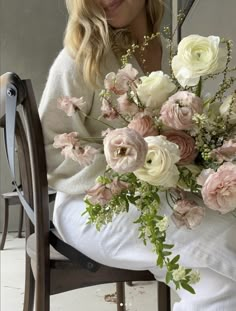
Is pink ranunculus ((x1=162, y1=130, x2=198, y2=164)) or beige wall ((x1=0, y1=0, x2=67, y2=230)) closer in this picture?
pink ranunculus ((x1=162, y1=130, x2=198, y2=164))

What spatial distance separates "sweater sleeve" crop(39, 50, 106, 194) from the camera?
1.05 metres

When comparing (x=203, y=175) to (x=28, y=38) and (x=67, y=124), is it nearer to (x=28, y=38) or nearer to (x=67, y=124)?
(x=67, y=124)

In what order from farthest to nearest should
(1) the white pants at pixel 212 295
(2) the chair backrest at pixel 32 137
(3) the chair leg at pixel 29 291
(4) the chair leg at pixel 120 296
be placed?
1. (4) the chair leg at pixel 120 296
2. (3) the chair leg at pixel 29 291
3. (2) the chair backrest at pixel 32 137
4. (1) the white pants at pixel 212 295

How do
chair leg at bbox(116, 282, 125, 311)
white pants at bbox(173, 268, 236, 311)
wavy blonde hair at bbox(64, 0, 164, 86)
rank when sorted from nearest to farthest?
white pants at bbox(173, 268, 236, 311) < wavy blonde hair at bbox(64, 0, 164, 86) < chair leg at bbox(116, 282, 125, 311)

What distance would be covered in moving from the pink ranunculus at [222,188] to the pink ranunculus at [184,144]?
0.21 ft

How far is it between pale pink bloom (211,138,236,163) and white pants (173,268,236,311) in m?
0.21

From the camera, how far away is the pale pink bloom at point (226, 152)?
805 millimetres

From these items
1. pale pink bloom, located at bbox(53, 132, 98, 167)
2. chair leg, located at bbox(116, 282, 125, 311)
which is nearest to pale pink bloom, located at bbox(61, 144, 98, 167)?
pale pink bloom, located at bbox(53, 132, 98, 167)

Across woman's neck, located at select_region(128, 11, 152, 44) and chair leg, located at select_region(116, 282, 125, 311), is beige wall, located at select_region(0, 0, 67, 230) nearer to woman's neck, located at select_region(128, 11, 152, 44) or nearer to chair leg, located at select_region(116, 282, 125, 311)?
chair leg, located at select_region(116, 282, 125, 311)

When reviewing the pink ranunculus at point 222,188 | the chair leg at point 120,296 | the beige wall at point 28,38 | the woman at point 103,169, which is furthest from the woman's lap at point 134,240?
the beige wall at point 28,38

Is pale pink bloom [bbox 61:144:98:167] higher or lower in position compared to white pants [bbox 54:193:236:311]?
higher

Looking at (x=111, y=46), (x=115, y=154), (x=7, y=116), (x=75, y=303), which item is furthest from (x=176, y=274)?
(x=75, y=303)

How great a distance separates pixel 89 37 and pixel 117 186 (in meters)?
0.47

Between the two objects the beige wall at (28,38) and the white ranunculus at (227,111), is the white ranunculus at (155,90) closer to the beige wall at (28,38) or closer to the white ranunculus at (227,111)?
the white ranunculus at (227,111)
